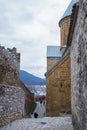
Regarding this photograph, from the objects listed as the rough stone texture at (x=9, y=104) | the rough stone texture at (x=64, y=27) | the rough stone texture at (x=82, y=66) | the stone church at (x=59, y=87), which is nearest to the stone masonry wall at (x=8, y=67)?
the rough stone texture at (x=9, y=104)

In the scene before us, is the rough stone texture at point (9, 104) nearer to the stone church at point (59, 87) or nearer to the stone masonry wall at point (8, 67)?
the stone masonry wall at point (8, 67)

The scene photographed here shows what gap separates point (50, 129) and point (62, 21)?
627 inches

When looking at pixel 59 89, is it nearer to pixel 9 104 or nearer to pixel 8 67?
pixel 8 67

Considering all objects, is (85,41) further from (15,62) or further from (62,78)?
(62,78)

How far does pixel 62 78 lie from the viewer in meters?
18.9

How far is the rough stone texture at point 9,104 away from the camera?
10.9 m

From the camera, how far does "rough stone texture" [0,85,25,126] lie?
429 inches

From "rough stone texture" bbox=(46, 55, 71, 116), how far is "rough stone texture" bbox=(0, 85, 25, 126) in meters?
4.57

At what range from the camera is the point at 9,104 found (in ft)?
38.8

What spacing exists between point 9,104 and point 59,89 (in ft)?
24.8

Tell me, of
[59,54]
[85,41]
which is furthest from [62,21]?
[85,41]

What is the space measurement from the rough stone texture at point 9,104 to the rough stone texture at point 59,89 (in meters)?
4.57

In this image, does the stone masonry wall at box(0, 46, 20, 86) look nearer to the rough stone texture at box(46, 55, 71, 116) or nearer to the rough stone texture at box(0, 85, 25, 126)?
the rough stone texture at box(0, 85, 25, 126)

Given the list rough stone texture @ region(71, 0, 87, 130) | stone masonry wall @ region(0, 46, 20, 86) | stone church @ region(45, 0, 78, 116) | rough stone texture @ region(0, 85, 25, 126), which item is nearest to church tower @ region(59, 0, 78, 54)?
stone church @ region(45, 0, 78, 116)
